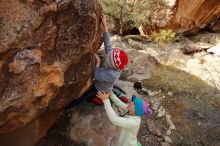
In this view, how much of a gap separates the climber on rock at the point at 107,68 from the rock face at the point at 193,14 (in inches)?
234

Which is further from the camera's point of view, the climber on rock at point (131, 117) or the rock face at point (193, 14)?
the rock face at point (193, 14)

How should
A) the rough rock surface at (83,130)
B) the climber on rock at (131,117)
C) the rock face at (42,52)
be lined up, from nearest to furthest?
1. the rock face at (42,52)
2. the climber on rock at (131,117)
3. the rough rock surface at (83,130)

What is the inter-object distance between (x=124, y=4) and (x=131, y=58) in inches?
101

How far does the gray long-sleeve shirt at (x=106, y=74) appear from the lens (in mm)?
5918

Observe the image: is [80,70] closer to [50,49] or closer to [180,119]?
[50,49]

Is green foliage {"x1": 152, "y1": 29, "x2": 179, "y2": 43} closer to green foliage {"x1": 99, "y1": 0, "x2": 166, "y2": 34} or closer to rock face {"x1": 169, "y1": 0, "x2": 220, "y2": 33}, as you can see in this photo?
green foliage {"x1": 99, "y1": 0, "x2": 166, "y2": 34}

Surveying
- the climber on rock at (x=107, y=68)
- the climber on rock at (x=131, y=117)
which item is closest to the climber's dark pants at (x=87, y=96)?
the climber on rock at (x=107, y=68)

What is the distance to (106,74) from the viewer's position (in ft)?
19.6

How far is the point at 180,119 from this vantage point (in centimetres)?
757

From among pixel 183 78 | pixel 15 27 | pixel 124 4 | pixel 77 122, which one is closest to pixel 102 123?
pixel 77 122

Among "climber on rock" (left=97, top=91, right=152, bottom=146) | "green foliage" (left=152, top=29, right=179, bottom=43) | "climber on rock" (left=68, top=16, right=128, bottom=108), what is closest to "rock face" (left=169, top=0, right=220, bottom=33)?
"green foliage" (left=152, top=29, right=179, bottom=43)

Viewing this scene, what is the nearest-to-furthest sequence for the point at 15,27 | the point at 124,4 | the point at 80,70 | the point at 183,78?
the point at 15,27 → the point at 80,70 → the point at 183,78 → the point at 124,4

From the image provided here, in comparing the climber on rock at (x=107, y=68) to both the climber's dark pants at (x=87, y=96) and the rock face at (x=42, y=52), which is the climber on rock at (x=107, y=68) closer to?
the climber's dark pants at (x=87, y=96)

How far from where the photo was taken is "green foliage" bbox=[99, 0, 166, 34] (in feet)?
35.8
